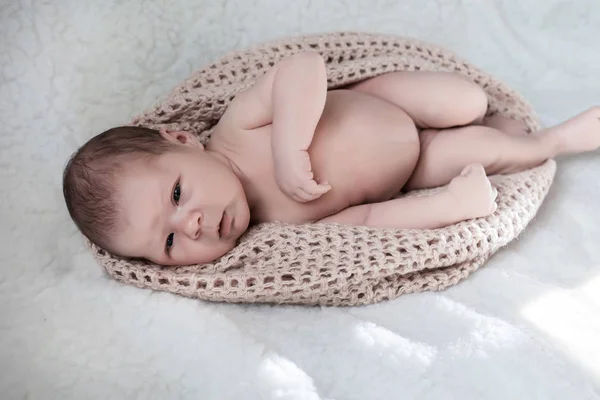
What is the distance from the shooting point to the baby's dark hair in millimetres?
1259

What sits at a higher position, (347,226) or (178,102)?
(178,102)

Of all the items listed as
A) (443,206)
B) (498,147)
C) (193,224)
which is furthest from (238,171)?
(498,147)

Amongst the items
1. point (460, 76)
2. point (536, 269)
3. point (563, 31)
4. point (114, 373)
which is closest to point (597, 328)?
point (536, 269)

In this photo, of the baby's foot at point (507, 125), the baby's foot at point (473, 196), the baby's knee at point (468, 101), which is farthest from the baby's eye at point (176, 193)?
the baby's foot at point (507, 125)

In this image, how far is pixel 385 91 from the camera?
1.58 m

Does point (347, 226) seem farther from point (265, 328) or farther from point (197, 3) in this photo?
point (197, 3)

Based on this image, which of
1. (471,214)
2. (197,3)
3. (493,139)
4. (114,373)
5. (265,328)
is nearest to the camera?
(114,373)

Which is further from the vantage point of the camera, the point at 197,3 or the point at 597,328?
the point at 197,3

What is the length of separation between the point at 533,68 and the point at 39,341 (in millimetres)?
1385

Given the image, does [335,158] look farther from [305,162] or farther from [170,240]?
[170,240]

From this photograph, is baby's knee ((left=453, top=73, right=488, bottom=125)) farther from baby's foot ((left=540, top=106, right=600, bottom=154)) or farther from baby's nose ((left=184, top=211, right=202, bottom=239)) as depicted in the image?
baby's nose ((left=184, top=211, right=202, bottom=239))

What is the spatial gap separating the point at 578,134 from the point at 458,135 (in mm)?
259

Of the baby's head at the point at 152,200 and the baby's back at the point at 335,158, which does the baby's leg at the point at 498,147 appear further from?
the baby's head at the point at 152,200

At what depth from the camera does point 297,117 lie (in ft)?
4.40
